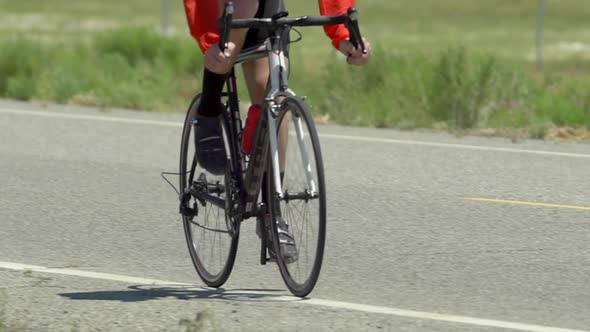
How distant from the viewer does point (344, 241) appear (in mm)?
8234

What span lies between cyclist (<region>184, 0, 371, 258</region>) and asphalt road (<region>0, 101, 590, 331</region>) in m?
0.59

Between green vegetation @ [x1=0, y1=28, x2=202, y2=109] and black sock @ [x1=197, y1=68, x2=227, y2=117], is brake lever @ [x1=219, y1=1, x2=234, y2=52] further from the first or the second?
green vegetation @ [x1=0, y1=28, x2=202, y2=109]

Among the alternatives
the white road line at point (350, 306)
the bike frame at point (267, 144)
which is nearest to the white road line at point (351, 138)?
the white road line at point (350, 306)

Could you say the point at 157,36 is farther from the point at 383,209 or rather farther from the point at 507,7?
the point at 507,7

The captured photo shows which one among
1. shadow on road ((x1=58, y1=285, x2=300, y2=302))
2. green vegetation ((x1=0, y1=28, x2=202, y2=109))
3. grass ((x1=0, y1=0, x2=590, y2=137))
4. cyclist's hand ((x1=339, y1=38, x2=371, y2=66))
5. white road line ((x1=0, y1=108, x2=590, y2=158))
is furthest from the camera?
green vegetation ((x1=0, y1=28, x2=202, y2=109))

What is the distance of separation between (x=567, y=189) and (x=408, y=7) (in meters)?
36.9

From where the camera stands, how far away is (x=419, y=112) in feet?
47.1

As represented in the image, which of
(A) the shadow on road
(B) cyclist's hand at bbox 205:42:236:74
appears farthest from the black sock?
(A) the shadow on road

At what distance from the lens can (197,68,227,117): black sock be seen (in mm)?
6895

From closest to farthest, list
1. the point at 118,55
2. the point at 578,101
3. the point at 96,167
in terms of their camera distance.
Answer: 1. the point at 96,167
2. the point at 578,101
3. the point at 118,55

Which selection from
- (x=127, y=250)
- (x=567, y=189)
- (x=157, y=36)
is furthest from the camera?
(x=157, y=36)

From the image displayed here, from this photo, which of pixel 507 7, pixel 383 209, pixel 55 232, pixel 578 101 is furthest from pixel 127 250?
pixel 507 7

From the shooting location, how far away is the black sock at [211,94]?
6895 mm

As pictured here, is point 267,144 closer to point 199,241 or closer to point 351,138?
point 199,241
